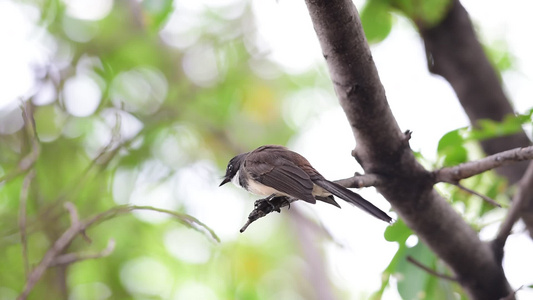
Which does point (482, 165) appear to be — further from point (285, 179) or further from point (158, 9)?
point (158, 9)

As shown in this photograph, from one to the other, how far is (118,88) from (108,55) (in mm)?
369

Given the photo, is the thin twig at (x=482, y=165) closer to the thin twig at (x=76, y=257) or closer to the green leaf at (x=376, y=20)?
the green leaf at (x=376, y=20)

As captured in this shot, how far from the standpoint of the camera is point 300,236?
19.0ft

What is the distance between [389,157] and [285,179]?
711mm

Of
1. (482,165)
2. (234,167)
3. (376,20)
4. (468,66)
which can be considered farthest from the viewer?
(234,167)

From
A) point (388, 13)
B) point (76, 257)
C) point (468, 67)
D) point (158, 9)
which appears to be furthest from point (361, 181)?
point (468, 67)

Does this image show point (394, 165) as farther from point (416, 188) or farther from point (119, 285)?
point (119, 285)

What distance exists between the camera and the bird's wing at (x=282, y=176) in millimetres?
2412

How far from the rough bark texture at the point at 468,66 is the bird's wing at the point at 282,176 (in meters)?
1.17

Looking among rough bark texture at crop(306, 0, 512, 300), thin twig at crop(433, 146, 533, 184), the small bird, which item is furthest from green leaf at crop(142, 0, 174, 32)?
thin twig at crop(433, 146, 533, 184)

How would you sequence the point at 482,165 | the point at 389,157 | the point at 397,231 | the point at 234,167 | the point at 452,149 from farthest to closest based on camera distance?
the point at 234,167 → the point at 452,149 → the point at 397,231 → the point at 389,157 → the point at 482,165

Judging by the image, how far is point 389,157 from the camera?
197 centimetres

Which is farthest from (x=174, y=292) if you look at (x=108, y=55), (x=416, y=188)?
(x=416, y=188)

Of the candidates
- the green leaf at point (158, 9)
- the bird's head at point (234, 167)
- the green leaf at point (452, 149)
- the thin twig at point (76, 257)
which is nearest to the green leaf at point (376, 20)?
the green leaf at point (452, 149)
